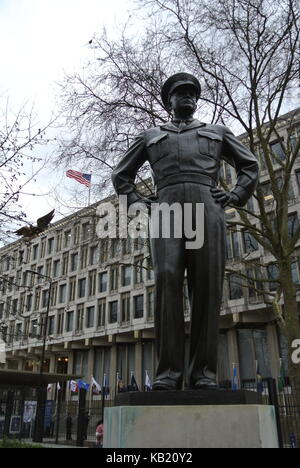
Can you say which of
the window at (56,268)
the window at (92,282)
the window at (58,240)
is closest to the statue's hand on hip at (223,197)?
the window at (92,282)

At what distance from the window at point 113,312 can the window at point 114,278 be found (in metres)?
1.56

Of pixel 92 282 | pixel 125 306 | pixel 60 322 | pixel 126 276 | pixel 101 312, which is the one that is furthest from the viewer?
pixel 60 322

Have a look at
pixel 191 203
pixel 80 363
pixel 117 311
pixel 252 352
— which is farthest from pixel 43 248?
pixel 191 203

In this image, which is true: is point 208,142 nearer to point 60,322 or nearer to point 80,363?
point 80,363

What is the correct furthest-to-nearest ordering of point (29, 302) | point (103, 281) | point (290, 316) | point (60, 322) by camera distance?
point (29, 302)
point (60, 322)
point (103, 281)
point (290, 316)

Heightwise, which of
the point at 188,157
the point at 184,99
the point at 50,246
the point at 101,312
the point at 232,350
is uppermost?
the point at 50,246

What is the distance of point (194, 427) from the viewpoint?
2.71 meters

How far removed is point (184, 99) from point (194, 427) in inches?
118

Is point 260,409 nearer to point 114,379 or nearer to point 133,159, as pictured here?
point 133,159

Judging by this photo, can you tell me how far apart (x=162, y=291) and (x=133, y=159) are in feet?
4.72

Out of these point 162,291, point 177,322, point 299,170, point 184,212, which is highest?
point 299,170

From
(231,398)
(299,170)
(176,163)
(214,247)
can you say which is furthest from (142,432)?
(299,170)

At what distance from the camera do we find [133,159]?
4.17 m

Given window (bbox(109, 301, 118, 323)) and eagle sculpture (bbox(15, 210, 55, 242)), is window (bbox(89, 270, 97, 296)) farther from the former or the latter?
eagle sculpture (bbox(15, 210, 55, 242))
